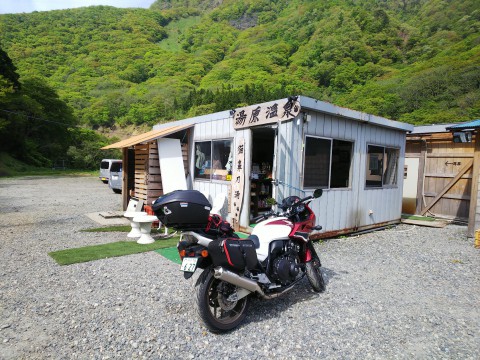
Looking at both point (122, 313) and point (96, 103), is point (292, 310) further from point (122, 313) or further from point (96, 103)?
point (96, 103)

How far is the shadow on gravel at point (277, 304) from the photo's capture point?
3.08m

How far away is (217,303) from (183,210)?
100cm

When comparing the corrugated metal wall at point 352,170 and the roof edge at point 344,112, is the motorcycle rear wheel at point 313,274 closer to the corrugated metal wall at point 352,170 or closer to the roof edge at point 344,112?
the corrugated metal wall at point 352,170

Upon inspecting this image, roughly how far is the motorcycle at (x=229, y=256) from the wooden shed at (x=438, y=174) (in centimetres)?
716

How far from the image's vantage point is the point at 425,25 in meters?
49.7

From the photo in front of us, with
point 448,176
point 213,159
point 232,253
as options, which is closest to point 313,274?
point 232,253

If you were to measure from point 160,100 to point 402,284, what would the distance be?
2126 inches

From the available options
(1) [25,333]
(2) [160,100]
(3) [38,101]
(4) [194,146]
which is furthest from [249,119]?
(2) [160,100]

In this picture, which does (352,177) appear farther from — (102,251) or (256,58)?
(256,58)

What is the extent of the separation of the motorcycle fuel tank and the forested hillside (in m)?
30.5

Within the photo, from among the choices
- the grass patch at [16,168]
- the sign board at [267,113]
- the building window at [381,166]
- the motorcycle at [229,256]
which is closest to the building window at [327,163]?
the sign board at [267,113]

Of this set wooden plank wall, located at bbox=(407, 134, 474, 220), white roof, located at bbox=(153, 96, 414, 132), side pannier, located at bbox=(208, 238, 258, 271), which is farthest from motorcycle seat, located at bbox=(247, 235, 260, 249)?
wooden plank wall, located at bbox=(407, 134, 474, 220)

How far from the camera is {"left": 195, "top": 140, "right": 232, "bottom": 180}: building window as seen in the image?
266 inches

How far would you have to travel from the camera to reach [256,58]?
195 feet
